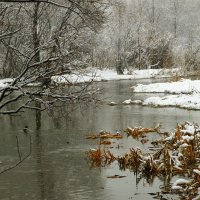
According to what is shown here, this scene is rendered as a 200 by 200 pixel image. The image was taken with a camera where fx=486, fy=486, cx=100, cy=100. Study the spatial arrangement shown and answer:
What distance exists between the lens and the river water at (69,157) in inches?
364

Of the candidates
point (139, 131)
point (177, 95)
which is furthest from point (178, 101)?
point (139, 131)

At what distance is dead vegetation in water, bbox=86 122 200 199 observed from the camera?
918 cm

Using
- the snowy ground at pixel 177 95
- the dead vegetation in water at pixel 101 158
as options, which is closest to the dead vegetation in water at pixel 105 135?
the dead vegetation in water at pixel 101 158

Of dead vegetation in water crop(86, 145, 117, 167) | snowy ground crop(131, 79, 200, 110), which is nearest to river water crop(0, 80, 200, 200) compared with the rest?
dead vegetation in water crop(86, 145, 117, 167)

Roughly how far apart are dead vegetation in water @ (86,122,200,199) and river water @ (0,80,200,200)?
0.93 feet

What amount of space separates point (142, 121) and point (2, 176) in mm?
8399

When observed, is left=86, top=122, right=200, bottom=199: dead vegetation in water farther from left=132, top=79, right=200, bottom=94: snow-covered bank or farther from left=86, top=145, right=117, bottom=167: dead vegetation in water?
left=132, top=79, right=200, bottom=94: snow-covered bank

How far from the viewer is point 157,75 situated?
44.1 m

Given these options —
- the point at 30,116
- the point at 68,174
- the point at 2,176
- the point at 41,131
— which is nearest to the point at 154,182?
the point at 68,174

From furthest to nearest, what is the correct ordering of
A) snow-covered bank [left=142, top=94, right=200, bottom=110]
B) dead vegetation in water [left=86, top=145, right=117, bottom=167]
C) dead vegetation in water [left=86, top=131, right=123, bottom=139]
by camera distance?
1. snow-covered bank [left=142, top=94, right=200, bottom=110]
2. dead vegetation in water [left=86, top=131, right=123, bottom=139]
3. dead vegetation in water [left=86, top=145, right=117, bottom=167]

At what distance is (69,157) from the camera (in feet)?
39.9

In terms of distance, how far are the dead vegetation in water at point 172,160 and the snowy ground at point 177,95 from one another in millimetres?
9524

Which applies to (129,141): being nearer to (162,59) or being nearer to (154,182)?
(154,182)

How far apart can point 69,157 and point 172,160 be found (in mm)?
2805
